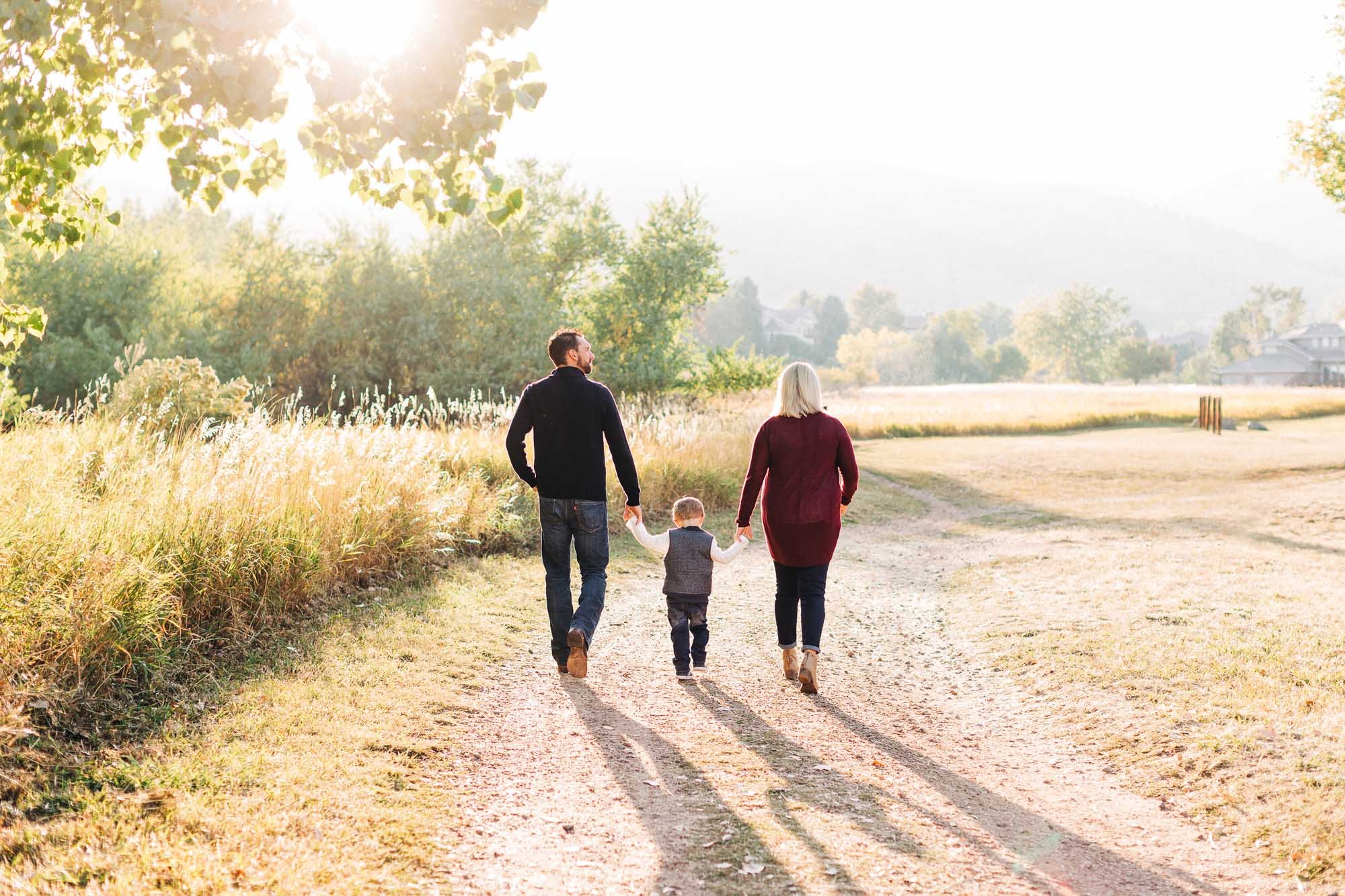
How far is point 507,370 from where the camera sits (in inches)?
999

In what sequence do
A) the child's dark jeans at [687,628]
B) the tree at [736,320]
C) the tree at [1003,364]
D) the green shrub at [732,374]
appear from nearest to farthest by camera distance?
the child's dark jeans at [687,628]
the green shrub at [732,374]
the tree at [1003,364]
the tree at [736,320]

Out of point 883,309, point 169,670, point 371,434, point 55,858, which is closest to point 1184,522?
point 371,434

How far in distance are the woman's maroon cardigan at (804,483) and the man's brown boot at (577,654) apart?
141cm

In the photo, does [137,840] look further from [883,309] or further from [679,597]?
[883,309]

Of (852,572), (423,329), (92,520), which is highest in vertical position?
(423,329)

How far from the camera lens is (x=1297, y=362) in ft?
332

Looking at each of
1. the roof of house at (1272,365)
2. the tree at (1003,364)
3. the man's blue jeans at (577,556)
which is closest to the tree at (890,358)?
the tree at (1003,364)

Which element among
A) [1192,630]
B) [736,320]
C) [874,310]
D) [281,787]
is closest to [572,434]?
[281,787]

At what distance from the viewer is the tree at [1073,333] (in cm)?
11669

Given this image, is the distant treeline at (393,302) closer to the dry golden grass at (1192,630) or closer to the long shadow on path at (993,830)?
the dry golden grass at (1192,630)

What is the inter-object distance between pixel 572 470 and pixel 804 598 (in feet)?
5.85

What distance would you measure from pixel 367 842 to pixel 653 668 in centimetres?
343

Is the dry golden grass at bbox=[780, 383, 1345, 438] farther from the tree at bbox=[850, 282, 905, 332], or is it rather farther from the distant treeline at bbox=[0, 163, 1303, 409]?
the tree at bbox=[850, 282, 905, 332]

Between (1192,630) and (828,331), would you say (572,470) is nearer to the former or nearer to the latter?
(1192,630)
